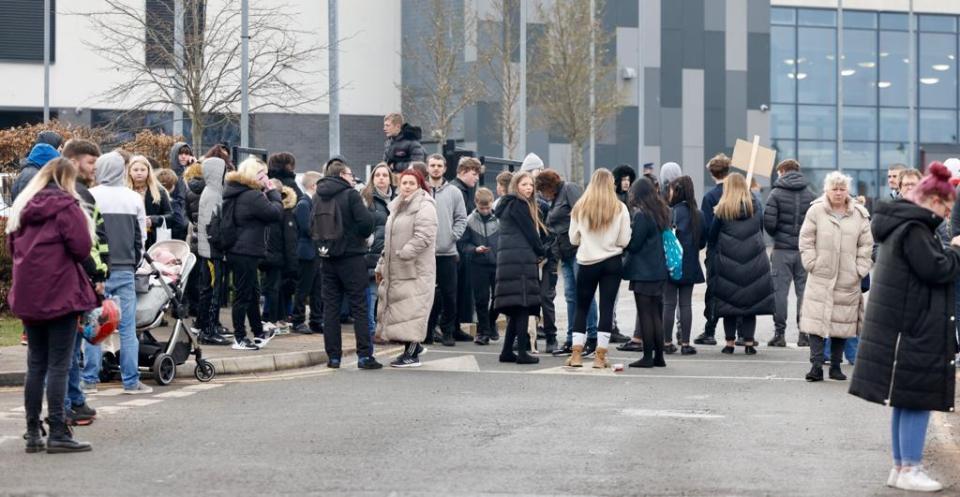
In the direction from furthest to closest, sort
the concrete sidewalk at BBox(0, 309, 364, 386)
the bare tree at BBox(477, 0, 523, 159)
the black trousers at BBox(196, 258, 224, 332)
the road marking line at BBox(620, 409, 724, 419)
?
the bare tree at BBox(477, 0, 523, 159), the black trousers at BBox(196, 258, 224, 332), the concrete sidewalk at BBox(0, 309, 364, 386), the road marking line at BBox(620, 409, 724, 419)

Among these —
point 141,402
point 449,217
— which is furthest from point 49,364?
point 449,217

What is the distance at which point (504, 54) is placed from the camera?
46.2 meters

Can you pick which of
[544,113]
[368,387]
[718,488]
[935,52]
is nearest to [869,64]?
[935,52]

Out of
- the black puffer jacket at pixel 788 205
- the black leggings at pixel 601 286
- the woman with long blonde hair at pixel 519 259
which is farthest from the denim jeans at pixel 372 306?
the black puffer jacket at pixel 788 205

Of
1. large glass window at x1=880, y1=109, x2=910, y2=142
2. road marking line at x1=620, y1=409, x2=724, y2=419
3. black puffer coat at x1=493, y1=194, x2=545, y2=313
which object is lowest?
road marking line at x1=620, y1=409, x2=724, y2=419

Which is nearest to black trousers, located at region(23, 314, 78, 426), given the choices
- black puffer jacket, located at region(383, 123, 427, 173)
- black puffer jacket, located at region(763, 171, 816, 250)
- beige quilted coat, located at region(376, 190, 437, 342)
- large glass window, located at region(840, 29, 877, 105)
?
beige quilted coat, located at region(376, 190, 437, 342)

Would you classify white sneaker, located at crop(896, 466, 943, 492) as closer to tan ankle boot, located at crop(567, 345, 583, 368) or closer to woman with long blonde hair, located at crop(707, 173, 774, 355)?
tan ankle boot, located at crop(567, 345, 583, 368)

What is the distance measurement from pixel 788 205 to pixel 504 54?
29.8 m

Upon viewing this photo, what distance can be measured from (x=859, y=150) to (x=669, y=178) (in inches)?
1863

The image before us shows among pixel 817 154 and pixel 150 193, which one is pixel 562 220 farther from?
pixel 817 154

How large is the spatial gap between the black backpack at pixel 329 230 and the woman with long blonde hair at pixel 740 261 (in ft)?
13.5

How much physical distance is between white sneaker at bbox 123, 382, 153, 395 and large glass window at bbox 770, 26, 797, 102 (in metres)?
50.6

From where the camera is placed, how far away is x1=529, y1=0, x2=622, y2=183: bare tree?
47.2 meters

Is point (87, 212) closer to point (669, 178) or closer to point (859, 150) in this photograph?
point (669, 178)
